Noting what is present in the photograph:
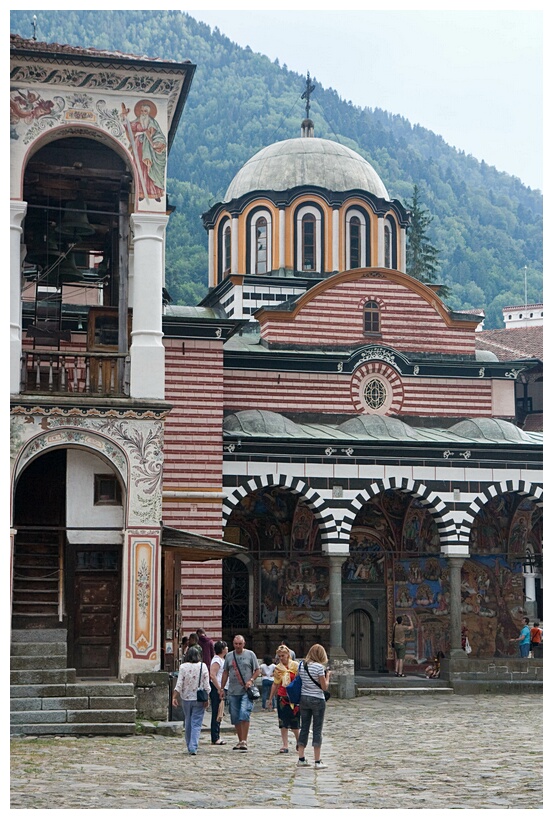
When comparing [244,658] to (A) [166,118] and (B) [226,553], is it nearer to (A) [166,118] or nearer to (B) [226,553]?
(B) [226,553]

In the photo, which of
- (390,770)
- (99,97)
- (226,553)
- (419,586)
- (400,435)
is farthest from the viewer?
(419,586)

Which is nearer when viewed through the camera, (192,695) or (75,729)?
(192,695)

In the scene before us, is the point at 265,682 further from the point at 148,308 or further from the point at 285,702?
the point at 285,702

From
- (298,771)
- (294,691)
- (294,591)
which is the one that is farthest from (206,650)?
(294,591)

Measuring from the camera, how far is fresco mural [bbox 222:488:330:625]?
2812 centimetres

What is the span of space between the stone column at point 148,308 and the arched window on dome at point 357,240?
14.5m

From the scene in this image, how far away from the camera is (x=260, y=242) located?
110 feet

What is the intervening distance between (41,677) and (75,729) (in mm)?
943

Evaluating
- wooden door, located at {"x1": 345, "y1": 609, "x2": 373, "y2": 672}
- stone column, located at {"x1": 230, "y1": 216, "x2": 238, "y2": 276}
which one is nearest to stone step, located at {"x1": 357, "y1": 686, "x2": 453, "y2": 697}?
wooden door, located at {"x1": 345, "y1": 609, "x2": 373, "y2": 672}

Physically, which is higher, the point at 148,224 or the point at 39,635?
the point at 148,224

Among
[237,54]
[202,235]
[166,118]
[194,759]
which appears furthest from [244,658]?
[237,54]

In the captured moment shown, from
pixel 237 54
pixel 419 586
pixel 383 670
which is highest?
pixel 237 54

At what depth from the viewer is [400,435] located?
26953 millimetres

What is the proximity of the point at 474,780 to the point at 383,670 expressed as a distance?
15.6m
